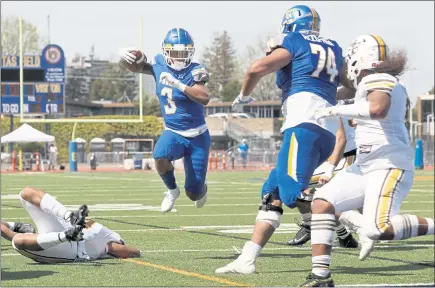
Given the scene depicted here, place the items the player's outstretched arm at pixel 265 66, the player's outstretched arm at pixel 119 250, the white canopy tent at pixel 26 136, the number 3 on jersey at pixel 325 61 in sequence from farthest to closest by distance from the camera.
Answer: the white canopy tent at pixel 26 136 → the player's outstretched arm at pixel 119 250 → the number 3 on jersey at pixel 325 61 → the player's outstretched arm at pixel 265 66

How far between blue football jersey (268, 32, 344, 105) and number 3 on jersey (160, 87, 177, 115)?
2319 mm

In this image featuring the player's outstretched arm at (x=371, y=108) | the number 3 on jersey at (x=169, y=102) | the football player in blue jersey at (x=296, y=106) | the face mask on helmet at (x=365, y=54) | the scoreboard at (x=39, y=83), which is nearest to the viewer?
the player's outstretched arm at (x=371, y=108)

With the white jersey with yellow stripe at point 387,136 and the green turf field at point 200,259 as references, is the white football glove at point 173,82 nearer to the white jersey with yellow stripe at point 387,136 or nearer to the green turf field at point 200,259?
the green turf field at point 200,259

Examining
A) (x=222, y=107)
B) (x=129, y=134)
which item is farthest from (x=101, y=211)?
(x=222, y=107)

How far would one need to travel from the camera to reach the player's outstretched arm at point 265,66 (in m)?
7.63

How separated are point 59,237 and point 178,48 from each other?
2.74 meters

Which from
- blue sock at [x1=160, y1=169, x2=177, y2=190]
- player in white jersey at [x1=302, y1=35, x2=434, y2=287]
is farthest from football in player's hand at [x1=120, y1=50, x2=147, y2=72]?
player in white jersey at [x1=302, y1=35, x2=434, y2=287]

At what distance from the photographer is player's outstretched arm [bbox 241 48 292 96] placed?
25.0 ft

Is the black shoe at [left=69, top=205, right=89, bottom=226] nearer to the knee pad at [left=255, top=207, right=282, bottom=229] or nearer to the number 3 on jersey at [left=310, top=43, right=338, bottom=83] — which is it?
the knee pad at [left=255, top=207, right=282, bottom=229]

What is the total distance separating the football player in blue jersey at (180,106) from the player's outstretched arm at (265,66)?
2153 mm

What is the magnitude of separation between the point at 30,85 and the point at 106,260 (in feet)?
113

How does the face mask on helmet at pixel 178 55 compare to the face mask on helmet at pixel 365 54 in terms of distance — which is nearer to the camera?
the face mask on helmet at pixel 365 54

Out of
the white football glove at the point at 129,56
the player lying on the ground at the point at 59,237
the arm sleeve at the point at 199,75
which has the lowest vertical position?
the player lying on the ground at the point at 59,237

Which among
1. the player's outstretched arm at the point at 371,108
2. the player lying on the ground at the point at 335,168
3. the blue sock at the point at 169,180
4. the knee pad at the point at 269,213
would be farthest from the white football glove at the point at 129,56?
the player's outstretched arm at the point at 371,108
